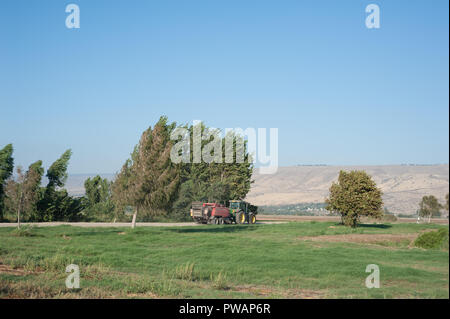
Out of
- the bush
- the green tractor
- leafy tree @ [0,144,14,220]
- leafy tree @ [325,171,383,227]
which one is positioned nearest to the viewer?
the bush

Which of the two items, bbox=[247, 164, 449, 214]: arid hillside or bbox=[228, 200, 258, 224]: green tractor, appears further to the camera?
bbox=[247, 164, 449, 214]: arid hillside

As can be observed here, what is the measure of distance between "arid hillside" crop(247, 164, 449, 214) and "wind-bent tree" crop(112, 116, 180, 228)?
7733 cm

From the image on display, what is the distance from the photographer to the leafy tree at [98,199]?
47156 millimetres

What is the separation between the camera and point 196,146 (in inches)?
2158

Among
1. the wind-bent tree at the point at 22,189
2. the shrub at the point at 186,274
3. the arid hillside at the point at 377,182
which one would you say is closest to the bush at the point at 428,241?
the shrub at the point at 186,274

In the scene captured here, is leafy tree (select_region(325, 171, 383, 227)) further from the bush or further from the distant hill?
the distant hill

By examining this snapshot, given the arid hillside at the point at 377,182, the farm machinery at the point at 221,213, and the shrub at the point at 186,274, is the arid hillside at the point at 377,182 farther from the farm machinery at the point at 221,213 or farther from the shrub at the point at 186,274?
the shrub at the point at 186,274

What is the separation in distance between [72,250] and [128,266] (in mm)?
4280

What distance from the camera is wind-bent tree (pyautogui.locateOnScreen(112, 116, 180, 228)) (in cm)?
3020

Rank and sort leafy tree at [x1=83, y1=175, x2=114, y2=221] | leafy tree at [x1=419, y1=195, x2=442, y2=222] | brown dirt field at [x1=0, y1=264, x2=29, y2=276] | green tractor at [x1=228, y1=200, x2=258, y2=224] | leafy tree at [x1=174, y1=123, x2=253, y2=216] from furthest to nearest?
1. leafy tree at [x1=174, y1=123, x2=253, y2=216]
2. leafy tree at [x1=419, y1=195, x2=442, y2=222]
3. leafy tree at [x1=83, y1=175, x2=114, y2=221]
4. green tractor at [x1=228, y1=200, x2=258, y2=224]
5. brown dirt field at [x1=0, y1=264, x2=29, y2=276]

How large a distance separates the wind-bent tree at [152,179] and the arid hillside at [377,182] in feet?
254

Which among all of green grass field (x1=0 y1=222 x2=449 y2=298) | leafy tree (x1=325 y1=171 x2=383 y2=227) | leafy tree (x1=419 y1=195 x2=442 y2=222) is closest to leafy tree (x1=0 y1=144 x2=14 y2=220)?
green grass field (x1=0 y1=222 x2=449 y2=298)
